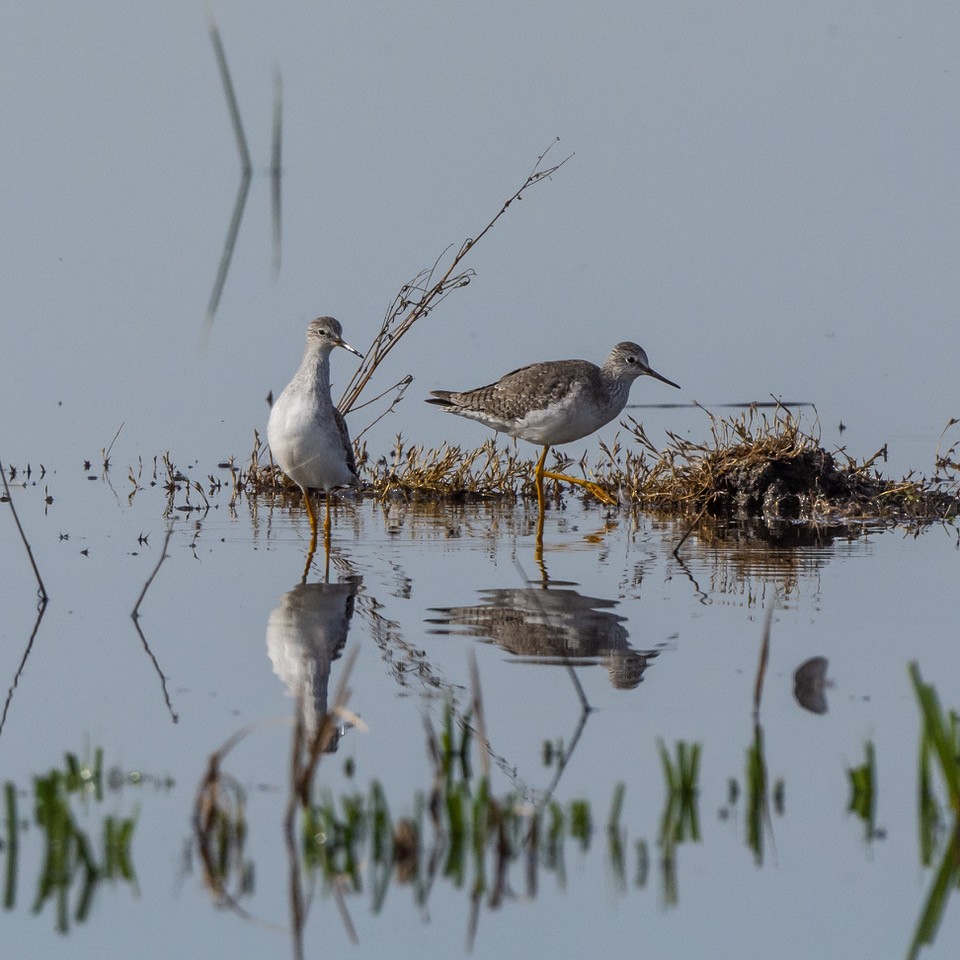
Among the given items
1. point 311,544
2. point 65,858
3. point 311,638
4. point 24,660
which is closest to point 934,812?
point 65,858

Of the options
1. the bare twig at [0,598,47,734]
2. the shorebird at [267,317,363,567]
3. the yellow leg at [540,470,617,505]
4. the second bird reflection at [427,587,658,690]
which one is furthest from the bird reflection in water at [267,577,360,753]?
the yellow leg at [540,470,617,505]

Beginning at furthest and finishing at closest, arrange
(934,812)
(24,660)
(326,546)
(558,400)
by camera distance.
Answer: (558,400) → (326,546) → (24,660) → (934,812)

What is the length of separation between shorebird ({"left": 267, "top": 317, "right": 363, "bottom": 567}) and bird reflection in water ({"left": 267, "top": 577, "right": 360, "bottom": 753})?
1.58 m

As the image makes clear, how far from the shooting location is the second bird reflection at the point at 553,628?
7.70m

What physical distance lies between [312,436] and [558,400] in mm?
2853

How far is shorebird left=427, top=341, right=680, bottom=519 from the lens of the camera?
13258 millimetres

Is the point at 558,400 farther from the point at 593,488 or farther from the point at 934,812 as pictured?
the point at 934,812

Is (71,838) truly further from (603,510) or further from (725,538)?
(603,510)

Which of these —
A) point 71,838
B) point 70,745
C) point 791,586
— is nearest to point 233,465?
point 791,586

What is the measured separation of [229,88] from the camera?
25.3ft

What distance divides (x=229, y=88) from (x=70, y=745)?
3282mm

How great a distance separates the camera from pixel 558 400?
13.3 metres

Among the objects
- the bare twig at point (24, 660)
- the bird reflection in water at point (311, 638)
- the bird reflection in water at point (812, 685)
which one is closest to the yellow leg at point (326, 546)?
the bird reflection in water at point (311, 638)

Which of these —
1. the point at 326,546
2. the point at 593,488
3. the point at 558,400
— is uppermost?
the point at 558,400
